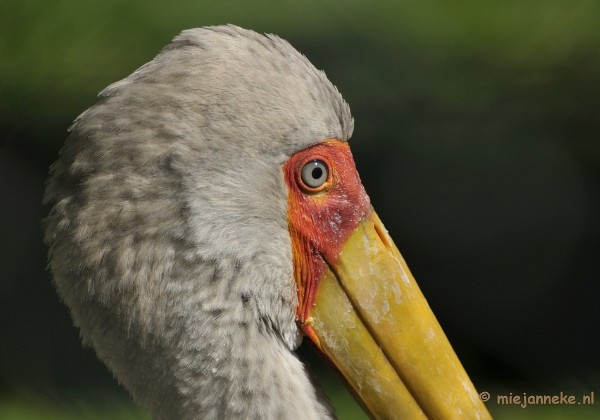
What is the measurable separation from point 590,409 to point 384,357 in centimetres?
180

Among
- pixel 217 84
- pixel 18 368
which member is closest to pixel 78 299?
pixel 217 84

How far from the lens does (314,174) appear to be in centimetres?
141

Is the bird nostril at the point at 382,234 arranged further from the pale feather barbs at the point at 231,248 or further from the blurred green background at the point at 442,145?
the blurred green background at the point at 442,145

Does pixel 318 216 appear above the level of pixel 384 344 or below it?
above

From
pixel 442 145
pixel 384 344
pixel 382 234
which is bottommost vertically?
pixel 442 145

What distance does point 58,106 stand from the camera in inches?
131

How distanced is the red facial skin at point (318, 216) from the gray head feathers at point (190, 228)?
0.02 metres

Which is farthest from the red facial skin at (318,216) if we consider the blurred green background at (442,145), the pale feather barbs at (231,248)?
the blurred green background at (442,145)

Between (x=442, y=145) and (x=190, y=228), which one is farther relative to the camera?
(x=442, y=145)

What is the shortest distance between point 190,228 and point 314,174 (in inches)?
8.6

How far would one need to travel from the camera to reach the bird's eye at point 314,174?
4.58ft

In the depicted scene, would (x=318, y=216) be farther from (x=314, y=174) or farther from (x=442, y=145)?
(x=442, y=145)

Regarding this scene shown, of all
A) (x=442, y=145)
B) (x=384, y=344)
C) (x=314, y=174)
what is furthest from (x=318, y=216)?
(x=442, y=145)

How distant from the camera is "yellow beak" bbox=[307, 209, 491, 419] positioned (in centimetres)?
142
